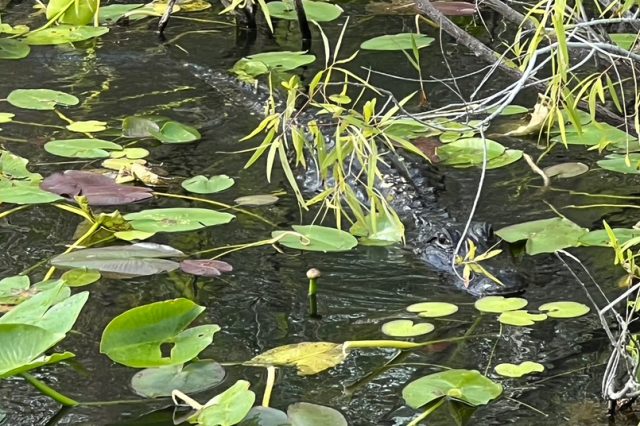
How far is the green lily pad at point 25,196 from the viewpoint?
11.0ft

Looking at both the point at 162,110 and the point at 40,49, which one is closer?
the point at 162,110

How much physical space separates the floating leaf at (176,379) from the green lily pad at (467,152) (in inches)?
62.3

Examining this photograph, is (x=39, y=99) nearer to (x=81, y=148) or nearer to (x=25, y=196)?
(x=81, y=148)

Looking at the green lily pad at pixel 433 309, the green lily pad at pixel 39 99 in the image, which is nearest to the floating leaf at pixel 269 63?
the green lily pad at pixel 39 99

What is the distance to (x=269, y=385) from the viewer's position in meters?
2.47

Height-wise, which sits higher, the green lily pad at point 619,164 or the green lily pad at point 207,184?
the green lily pad at point 619,164

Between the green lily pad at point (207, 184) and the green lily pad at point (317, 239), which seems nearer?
the green lily pad at point (317, 239)

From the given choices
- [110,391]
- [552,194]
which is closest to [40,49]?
[552,194]

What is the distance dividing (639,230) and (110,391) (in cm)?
154

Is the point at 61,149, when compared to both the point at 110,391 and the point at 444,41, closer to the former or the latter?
the point at 110,391

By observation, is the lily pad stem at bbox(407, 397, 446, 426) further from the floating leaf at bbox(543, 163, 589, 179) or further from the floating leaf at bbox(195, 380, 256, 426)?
the floating leaf at bbox(543, 163, 589, 179)

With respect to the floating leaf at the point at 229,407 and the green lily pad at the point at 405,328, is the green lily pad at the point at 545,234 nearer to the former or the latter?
the green lily pad at the point at 405,328

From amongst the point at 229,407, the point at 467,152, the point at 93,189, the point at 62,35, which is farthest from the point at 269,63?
the point at 229,407

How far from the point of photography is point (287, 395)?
8.21ft
